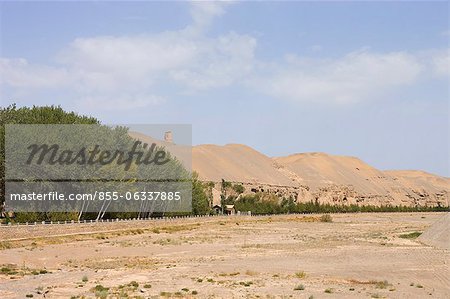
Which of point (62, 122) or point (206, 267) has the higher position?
point (62, 122)

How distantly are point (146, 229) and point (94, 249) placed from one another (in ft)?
81.7

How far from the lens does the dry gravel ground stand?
2878cm

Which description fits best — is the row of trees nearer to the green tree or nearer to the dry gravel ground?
the dry gravel ground

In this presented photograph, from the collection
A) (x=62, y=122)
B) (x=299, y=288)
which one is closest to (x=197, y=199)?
(x=62, y=122)

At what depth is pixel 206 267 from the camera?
39281mm

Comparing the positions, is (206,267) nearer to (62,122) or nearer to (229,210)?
(62,122)

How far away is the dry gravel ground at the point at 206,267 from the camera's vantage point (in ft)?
94.4

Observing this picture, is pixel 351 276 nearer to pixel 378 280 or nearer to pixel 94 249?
pixel 378 280

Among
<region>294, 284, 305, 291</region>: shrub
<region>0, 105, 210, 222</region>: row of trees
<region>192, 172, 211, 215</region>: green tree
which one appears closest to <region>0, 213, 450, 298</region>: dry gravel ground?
<region>294, 284, 305, 291</region>: shrub

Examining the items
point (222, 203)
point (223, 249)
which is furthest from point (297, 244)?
point (222, 203)

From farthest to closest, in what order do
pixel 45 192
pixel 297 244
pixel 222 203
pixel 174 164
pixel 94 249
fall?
pixel 222 203
pixel 174 164
pixel 45 192
pixel 297 244
pixel 94 249

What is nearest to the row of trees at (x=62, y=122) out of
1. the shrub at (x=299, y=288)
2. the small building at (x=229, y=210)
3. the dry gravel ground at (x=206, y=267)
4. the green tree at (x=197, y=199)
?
the dry gravel ground at (x=206, y=267)

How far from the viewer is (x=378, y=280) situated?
33.1m

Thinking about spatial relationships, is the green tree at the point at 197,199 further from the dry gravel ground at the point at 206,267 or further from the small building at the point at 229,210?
the dry gravel ground at the point at 206,267
